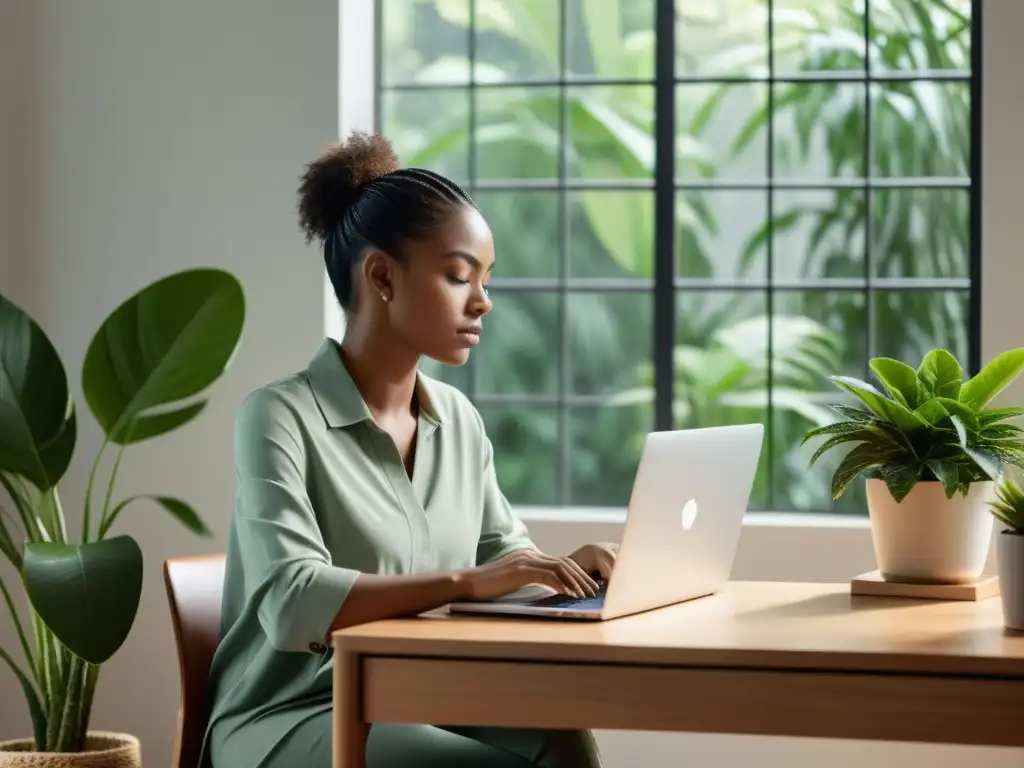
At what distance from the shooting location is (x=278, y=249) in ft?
12.0

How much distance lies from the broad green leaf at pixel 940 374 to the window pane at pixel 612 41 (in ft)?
11.8

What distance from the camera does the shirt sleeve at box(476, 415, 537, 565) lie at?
2.54 metres

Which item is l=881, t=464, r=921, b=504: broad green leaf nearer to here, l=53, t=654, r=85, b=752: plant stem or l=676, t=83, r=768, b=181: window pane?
l=53, t=654, r=85, b=752: plant stem

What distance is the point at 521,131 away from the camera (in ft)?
19.0

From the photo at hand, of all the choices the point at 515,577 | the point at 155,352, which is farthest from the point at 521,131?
the point at 515,577

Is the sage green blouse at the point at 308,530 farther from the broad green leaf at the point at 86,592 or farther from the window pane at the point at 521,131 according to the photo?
the window pane at the point at 521,131

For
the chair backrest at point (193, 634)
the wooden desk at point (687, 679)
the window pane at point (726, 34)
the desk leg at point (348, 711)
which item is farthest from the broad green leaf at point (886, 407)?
the window pane at point (726, 34)

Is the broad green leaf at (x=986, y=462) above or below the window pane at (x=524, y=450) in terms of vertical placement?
above

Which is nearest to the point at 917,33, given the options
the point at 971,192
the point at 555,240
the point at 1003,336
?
the point at 971,192

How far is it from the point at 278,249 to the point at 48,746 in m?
1.33

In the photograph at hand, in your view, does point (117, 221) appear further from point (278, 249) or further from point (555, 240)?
point (555, 240)

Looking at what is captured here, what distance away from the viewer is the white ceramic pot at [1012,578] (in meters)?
1.91

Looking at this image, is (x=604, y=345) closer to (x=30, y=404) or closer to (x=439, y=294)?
(x=30, y=404)

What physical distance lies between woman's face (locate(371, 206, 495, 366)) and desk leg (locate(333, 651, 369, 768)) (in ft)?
2.14
